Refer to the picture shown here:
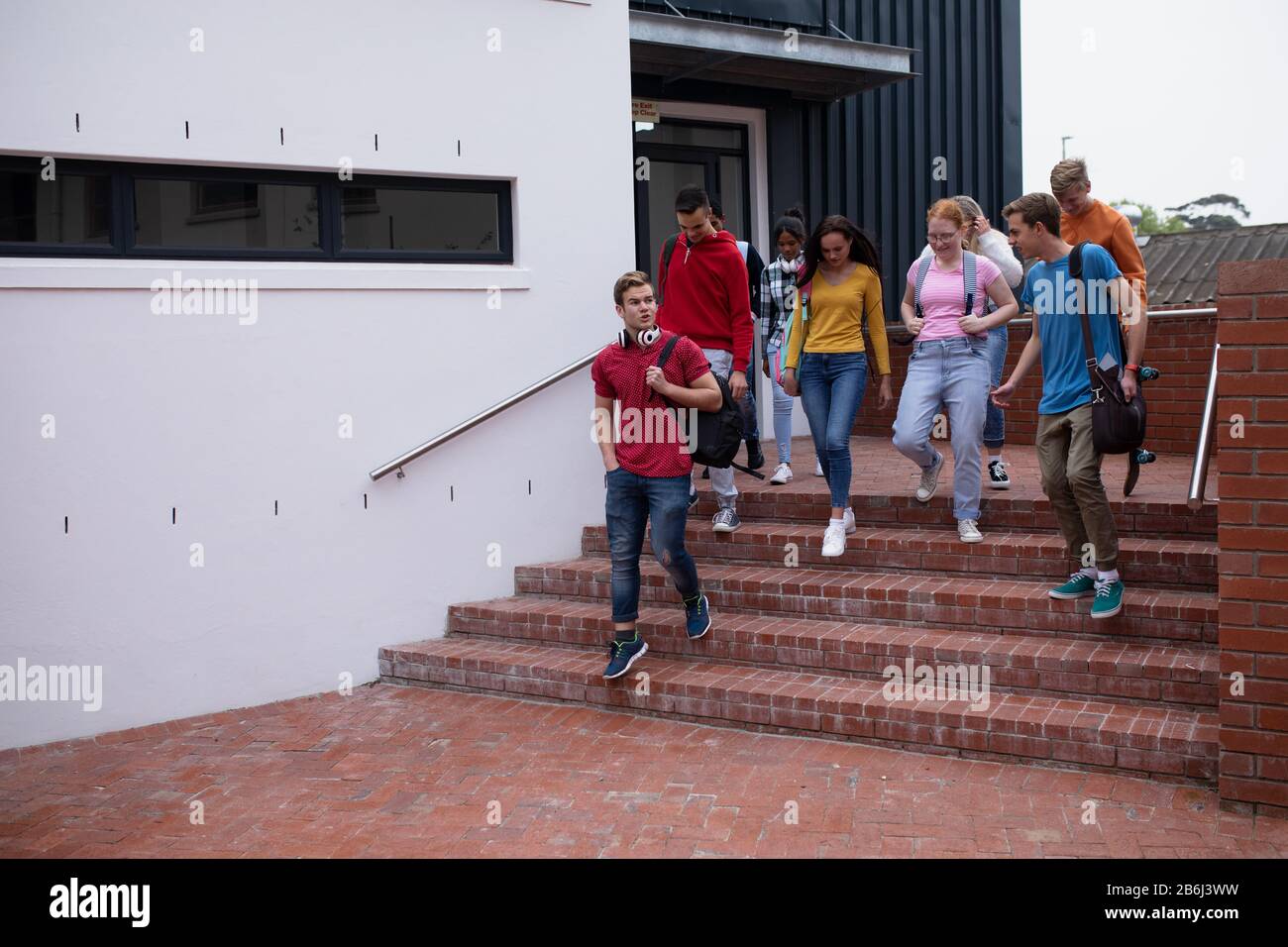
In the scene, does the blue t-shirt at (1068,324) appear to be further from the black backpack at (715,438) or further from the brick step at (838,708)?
the black backpack at (715,438)

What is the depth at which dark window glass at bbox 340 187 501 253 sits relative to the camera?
7.38 m

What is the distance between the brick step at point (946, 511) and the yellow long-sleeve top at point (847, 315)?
818 millimetres

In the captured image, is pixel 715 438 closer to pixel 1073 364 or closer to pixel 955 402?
pixel 955 402

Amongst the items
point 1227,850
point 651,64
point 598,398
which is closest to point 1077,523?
point 1227,850

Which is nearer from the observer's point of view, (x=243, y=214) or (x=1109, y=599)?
(x=1109, y=599)

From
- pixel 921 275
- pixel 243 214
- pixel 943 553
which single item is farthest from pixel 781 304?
pixel 243 214

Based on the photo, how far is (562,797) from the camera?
529 cm

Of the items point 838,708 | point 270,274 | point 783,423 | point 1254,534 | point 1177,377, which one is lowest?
point 838,708

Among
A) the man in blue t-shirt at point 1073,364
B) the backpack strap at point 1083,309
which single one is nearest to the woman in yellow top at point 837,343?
the man in blue t-shirt at point 1073,364

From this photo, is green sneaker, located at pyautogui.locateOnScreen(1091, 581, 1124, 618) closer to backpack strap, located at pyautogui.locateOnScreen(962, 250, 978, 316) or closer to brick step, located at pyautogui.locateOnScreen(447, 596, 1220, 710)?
brick step, located at pyautogui.locateOnScreen(447, 596, 1220, 710)

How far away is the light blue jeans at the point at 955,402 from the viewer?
21.8 ft

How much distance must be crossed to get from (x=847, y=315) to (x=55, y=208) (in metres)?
4.17

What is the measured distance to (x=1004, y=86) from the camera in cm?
1244

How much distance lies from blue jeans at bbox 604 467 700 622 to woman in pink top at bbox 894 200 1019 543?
139 cm
